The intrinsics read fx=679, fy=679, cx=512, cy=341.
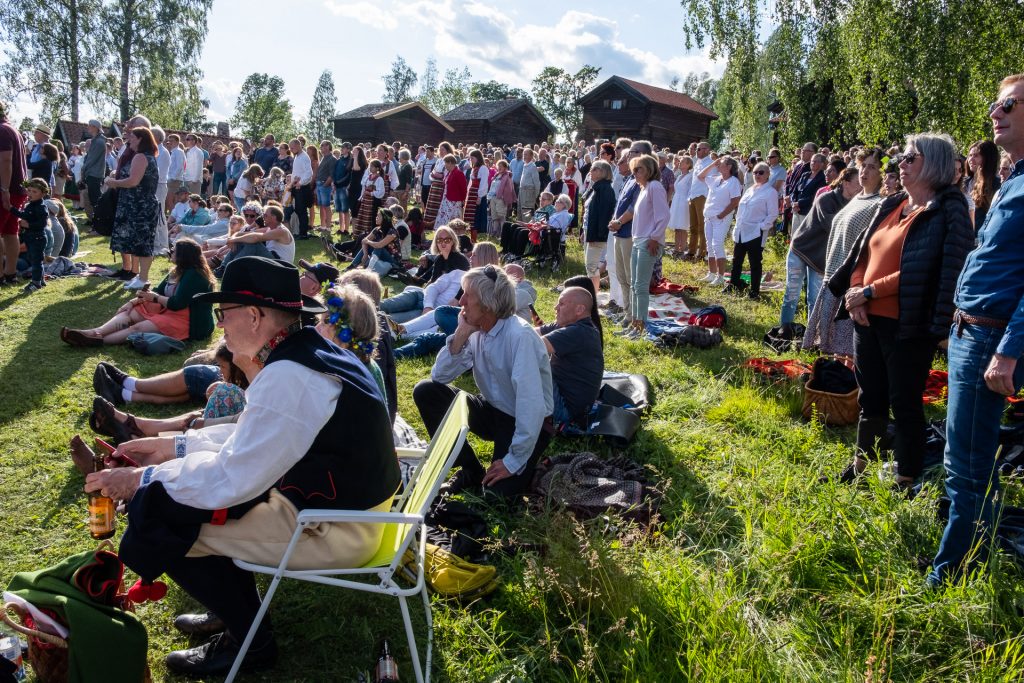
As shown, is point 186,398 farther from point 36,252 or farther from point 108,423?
point 36,252

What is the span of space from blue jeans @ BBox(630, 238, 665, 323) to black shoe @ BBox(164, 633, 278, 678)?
5.57m

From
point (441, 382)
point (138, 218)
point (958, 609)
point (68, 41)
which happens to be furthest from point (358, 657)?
point (68, 41)

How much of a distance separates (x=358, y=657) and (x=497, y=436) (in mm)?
1619

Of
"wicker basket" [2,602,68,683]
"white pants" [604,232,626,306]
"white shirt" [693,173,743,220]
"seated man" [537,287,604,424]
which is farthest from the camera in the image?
"white shirt" [693,173,743,220]

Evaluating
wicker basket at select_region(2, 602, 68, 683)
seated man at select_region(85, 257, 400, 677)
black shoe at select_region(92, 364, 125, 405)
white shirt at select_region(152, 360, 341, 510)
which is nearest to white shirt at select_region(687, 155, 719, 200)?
black shoe at select_region(92, 364, 125, 405)

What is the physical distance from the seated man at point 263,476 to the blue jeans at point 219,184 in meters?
17.1

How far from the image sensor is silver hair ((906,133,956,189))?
3.47m

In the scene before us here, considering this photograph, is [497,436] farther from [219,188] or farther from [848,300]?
[219,188]

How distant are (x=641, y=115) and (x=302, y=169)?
96.4 ft

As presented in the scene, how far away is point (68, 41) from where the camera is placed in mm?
34938

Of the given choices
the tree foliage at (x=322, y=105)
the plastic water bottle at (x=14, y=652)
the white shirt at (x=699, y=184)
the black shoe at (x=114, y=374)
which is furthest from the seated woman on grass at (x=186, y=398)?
the tree foliage at (x=322, y=105)

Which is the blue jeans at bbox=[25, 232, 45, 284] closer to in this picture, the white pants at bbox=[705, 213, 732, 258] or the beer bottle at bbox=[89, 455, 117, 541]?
the beer bottle at bbox=[89, 455, 117, 541]

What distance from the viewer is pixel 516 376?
368 centimetres

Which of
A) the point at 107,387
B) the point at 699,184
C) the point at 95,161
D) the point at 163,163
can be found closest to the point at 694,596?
the point at 107,387
